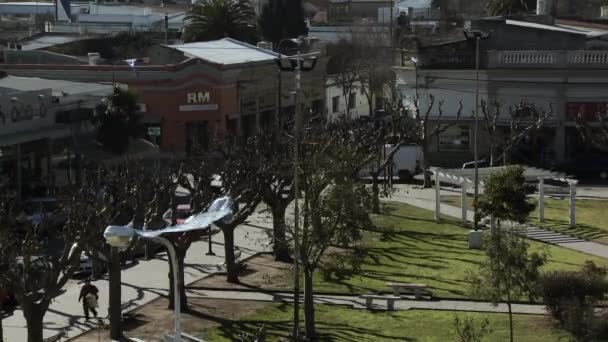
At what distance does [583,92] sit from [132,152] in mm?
27433

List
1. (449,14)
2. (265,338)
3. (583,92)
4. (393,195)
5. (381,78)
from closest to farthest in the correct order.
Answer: (265,338)
(393,195)
(583,92)
(381,78)
(449,14)

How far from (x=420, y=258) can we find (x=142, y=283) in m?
11.0

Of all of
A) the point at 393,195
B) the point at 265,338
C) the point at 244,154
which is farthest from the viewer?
the point at 393,195

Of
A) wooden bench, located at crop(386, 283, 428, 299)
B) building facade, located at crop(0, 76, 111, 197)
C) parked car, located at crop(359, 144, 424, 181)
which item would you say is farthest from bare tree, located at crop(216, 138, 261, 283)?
parked car, located at crop(359, 144, 424, 181)

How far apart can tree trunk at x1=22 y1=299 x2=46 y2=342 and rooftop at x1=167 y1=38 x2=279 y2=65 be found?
46.5 meters

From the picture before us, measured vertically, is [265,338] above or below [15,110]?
below

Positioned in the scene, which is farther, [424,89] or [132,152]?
[424,89]

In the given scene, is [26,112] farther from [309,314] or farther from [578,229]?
[309,314]

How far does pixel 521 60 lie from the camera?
2918 inches

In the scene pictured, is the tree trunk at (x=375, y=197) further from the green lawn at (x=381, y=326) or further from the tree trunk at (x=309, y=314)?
the tree trunk at (x=309, y=314)

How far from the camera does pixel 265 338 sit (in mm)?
33562

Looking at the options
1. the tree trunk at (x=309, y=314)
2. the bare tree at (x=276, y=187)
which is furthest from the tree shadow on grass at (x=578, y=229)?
the tree trunk at (x=309, y=314)

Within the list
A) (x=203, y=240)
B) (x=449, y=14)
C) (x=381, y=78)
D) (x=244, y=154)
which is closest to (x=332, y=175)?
(x=244, y=154)

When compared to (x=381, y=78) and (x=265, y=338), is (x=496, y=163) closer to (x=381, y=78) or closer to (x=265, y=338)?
(x=381, y=78)
